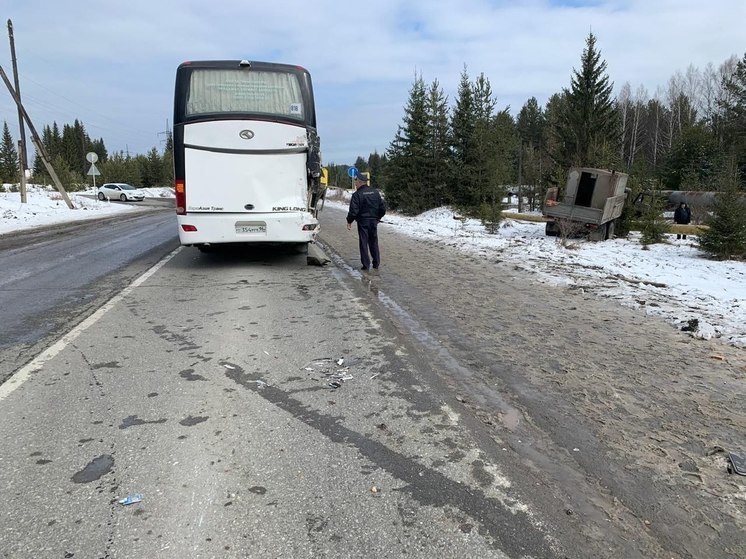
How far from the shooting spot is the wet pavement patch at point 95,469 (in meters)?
2.86

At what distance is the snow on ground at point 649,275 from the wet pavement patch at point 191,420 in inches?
210

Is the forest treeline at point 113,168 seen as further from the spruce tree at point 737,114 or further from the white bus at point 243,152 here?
the spruce tree at point 737,114

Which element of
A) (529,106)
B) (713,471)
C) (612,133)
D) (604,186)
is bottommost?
(713,471)

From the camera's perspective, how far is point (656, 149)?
5756 cm

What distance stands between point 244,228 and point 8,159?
92.7 m

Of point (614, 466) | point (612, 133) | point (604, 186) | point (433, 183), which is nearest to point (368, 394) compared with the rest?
point (614, 466)

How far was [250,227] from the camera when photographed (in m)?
9.70

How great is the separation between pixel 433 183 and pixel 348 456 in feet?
107

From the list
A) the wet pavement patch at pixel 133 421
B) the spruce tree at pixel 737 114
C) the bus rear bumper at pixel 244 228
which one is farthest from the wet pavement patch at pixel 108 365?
the spruce tree at pixel 737 114

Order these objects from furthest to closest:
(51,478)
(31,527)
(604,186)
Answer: (604,186) → (51,478) → (31,527)

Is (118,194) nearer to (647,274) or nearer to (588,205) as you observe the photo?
(588,205)

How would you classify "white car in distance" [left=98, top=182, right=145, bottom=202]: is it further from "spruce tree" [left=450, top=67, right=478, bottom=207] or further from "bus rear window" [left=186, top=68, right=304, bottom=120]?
"bus rear window" [left=186, top=68, right=304, bottom=120]

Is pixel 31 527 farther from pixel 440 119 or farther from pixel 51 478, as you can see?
pixel 440 119

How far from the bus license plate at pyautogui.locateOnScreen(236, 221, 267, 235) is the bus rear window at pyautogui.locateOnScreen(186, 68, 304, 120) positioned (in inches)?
81.1
